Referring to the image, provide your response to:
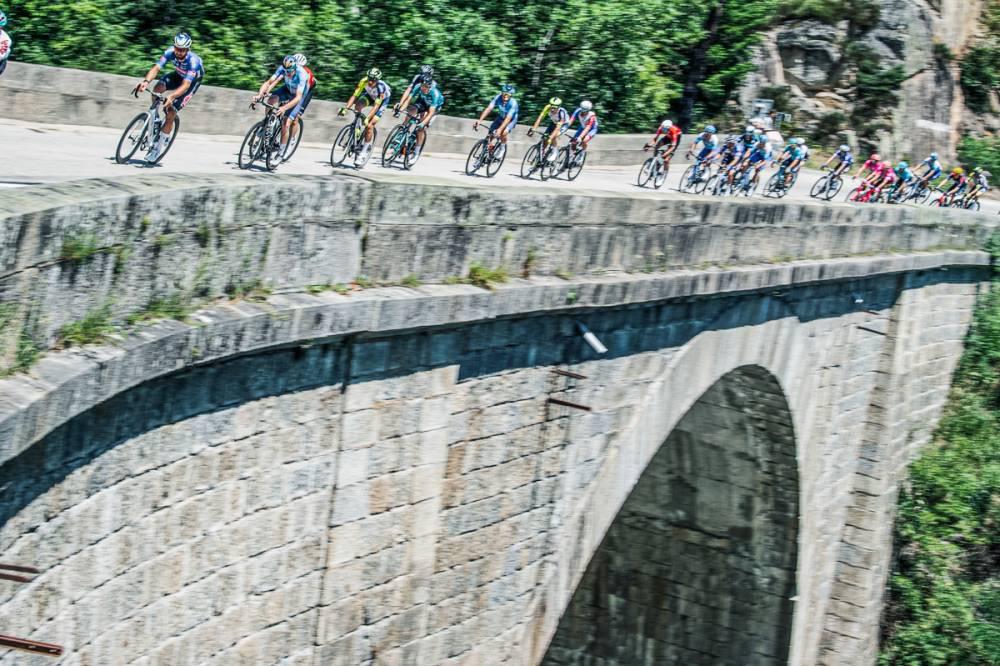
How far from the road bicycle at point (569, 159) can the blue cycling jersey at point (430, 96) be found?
17.6 feet

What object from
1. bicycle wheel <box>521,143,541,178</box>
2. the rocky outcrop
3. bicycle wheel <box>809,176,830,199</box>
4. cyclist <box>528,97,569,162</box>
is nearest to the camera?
cyclist <box>528,97,569,162</box>

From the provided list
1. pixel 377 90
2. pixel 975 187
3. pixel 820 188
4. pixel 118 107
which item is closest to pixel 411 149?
pixel 377 90

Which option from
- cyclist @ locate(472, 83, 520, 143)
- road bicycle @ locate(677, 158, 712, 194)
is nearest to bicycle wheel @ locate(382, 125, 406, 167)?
cyclist @ locate(472, 83, 520, 143)

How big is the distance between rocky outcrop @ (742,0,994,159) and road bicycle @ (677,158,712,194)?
17198 mm

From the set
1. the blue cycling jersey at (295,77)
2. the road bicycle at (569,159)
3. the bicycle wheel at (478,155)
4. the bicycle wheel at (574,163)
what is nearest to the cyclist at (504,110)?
the bicycle wheel at (478,155)

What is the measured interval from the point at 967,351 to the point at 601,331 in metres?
16.7

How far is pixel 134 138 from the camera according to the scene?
12.6 metres

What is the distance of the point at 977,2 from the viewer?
47750 mm

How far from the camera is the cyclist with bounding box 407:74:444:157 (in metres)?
16.8

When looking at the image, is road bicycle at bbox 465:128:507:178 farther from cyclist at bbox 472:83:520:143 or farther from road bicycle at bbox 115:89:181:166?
road bicycle at bbox 115:89:181:166

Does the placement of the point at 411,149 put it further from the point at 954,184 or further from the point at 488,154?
the point at 954,184

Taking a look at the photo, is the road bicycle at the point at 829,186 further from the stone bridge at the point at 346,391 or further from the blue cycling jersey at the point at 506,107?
the stone bridge at the point at 346,391

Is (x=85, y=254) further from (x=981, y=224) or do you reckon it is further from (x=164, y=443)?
(x=981, y=224)

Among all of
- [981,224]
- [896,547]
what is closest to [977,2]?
[981,224]
